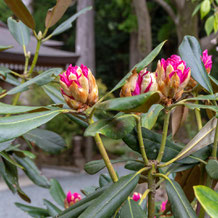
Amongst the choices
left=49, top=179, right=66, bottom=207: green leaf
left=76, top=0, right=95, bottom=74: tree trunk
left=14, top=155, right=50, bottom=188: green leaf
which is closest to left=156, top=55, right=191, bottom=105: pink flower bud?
left=14, top=155, right=50, bottom=188: green leaf

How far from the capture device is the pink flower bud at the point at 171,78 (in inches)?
15.1

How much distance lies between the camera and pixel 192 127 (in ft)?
18.5

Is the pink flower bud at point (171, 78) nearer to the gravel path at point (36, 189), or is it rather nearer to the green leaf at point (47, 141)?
the green leaf at point (47, 141)

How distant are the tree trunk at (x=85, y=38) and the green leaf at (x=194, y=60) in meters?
7.04

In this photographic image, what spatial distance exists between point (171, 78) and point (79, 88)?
0.37 ft

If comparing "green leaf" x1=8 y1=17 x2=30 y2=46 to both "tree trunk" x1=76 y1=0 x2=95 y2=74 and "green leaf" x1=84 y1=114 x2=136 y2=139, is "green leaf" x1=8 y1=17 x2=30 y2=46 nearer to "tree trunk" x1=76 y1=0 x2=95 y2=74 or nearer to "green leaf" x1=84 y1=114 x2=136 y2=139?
"green leaf" x1=84 y1=114 x2=136 y2=139

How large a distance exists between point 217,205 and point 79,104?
0.61ft

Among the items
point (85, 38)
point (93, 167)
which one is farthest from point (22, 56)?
point (93, 167)

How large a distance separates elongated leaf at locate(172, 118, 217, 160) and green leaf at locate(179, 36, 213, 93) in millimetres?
51

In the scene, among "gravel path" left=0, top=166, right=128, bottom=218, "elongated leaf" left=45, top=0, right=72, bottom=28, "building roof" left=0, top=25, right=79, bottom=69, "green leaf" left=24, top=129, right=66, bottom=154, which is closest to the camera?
"elongated leaf" left=45, top=0, right=72, bottom=28

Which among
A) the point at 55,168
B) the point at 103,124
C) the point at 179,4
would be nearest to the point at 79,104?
the point at 103,124

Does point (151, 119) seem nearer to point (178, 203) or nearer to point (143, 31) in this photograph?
point (178, 203)

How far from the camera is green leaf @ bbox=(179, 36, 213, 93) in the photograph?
1.43 ft

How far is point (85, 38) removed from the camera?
7.66 metres
